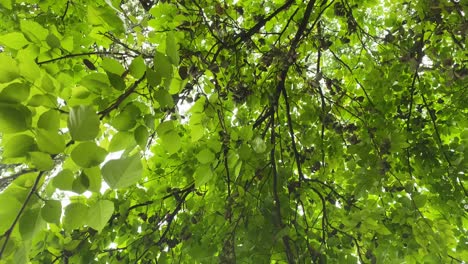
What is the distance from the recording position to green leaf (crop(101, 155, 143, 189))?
74 centimetres

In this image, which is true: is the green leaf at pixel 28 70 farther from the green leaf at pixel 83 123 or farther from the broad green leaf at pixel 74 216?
the broad green leaf at pixel 74 216

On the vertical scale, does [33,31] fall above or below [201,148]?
below

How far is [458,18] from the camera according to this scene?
2.33 m

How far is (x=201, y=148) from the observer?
2271 mm

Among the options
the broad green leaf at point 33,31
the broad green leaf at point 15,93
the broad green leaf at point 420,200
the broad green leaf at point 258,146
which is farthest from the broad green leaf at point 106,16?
the broad green leaf at point 420,200

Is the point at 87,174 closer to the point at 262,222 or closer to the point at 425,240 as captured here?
the point at 262,222

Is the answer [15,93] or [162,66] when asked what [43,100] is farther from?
[162,66]

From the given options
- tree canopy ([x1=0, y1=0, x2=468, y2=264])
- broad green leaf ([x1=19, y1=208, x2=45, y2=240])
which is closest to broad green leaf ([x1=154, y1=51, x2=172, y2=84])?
tree canopy ([x1=0, y1=0, x2=468, y2=264])

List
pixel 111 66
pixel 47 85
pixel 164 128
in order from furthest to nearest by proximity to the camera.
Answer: pixel 164 128 → pixel 111 66 → pixel 47 85

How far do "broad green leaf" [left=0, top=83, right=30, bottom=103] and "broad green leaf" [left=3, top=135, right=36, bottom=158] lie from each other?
0.08 m

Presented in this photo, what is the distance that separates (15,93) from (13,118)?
0.20 ft

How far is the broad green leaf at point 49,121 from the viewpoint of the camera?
0.77 m

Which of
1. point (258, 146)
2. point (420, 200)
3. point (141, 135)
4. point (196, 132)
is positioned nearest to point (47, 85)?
point (141, 135)

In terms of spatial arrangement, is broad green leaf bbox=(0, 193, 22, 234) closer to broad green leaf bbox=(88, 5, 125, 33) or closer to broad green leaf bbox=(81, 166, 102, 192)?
broad green leaf bbox=(81, 166, 102, 192)
